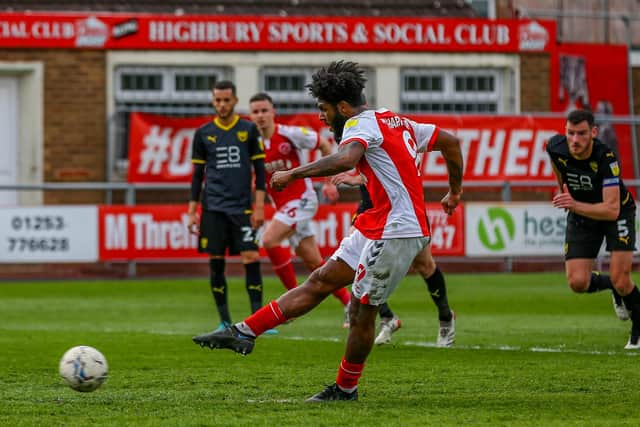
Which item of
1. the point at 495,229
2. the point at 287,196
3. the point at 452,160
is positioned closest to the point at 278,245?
the point at 287,196

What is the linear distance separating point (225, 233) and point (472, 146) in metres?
11.2

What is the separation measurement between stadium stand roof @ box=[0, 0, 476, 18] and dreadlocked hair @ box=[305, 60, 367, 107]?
62.0 ft

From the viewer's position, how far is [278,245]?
516 inches

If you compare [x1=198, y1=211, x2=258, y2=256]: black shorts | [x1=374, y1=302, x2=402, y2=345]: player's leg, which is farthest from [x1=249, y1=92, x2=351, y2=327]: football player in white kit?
[x1=374, y1=302, x2=402, y2=345]: player's leg

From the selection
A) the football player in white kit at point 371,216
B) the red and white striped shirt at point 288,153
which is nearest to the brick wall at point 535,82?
the red and white striped shirt at point 288,153

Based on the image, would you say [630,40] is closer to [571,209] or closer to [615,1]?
[615,1]

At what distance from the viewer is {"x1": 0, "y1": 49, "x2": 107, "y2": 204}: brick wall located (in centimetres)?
2380

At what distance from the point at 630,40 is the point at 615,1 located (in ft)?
7.95

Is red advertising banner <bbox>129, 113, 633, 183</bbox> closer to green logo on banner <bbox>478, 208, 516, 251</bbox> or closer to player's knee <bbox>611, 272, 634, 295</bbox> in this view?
green logo on banner <bbox>478, 208, 516, 251</bbox>

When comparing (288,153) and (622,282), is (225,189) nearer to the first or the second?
(288,153)

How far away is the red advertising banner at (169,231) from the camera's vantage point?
20.9m

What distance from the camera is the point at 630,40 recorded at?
26.4 m

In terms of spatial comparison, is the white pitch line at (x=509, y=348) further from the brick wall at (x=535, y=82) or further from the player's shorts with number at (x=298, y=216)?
the brick wall at (x=535, y=82)

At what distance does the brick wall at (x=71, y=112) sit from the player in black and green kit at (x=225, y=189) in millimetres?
11652
